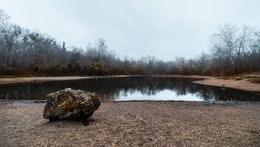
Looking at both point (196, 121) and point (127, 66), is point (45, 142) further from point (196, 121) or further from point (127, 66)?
point (127, 66)

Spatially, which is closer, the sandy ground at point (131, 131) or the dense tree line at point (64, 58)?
the sandy ground at point (131, 131)

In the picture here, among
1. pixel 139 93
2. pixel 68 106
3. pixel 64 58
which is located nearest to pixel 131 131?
pixel 68 106

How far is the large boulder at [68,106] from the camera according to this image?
37.8 feet

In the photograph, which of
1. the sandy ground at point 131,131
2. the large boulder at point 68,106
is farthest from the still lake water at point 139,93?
the sandy ground at point 131,131

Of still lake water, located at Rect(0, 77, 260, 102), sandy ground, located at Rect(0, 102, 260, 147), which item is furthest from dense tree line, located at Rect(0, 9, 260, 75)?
sandy ground, located at Rect(0, 102, 260, 147)

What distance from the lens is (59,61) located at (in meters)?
83.4

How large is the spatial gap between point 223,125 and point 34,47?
87310mm

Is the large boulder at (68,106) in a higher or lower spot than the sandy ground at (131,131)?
higher

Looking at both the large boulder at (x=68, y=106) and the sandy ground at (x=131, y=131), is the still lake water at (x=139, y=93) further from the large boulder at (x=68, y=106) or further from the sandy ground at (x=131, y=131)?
the sandy ground at (x=131, y=131)

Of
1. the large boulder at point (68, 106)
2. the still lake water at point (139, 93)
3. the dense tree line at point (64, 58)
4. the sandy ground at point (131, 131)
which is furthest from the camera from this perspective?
the dense tree line at point (64, 58)

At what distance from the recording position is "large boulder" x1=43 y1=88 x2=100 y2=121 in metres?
11.5

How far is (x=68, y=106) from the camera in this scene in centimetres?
1166

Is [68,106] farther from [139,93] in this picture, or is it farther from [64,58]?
[64,58]

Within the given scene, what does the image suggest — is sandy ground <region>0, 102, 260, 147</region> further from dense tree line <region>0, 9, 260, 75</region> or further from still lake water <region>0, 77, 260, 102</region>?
dense tree line <region>0, 9, 260, 75</region>
